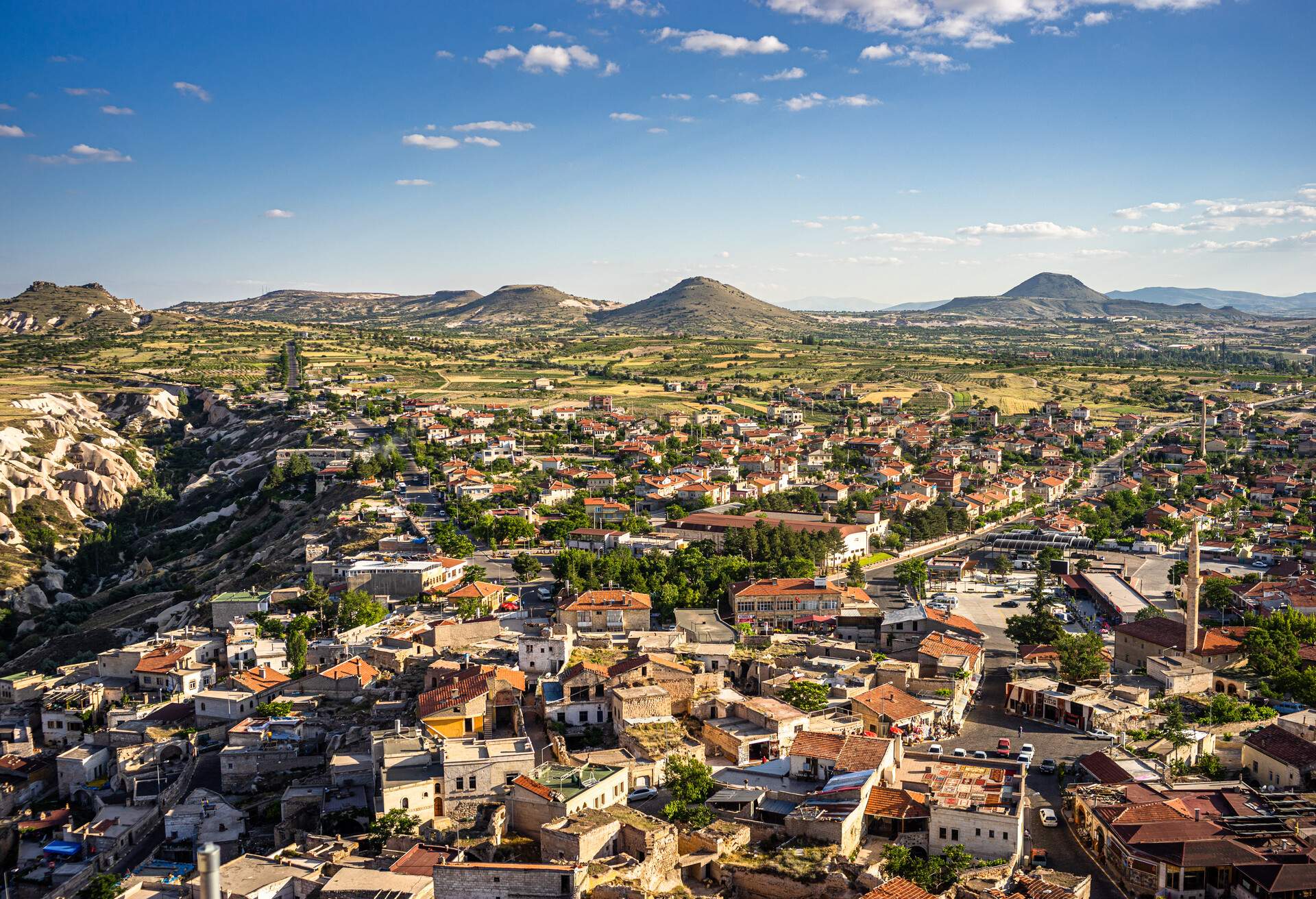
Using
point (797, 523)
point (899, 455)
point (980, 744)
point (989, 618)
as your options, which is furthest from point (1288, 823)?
point (899, 455)

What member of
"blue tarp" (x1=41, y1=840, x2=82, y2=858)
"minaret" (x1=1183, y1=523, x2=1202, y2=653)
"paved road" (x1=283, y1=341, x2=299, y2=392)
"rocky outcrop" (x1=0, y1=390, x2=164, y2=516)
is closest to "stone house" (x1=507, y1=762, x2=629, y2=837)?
"blue tarp" (x1=41, y1=840, x2=82, y2=858)

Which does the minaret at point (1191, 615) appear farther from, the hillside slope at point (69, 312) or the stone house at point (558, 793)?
the hillside slope at point (69, 312)

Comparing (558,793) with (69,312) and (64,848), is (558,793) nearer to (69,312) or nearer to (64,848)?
(64,848)

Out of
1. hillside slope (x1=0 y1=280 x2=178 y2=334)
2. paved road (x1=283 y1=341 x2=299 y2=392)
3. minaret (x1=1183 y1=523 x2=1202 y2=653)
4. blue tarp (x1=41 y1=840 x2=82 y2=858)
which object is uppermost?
hillside slope (x1=0 y1=280 x2=178 y2=334)

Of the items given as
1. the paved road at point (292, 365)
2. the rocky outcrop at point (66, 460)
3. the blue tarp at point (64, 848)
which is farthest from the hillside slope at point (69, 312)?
the blue tarp at point (64, 848)

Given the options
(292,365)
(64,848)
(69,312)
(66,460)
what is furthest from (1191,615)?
(69,312)

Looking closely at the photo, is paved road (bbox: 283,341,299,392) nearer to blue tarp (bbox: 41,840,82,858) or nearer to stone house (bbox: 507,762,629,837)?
blue tarp (bbox: 41,840,82,858)

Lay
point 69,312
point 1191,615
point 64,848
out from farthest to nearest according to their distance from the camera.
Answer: point 69,312, point 1191,615, point 64,848
